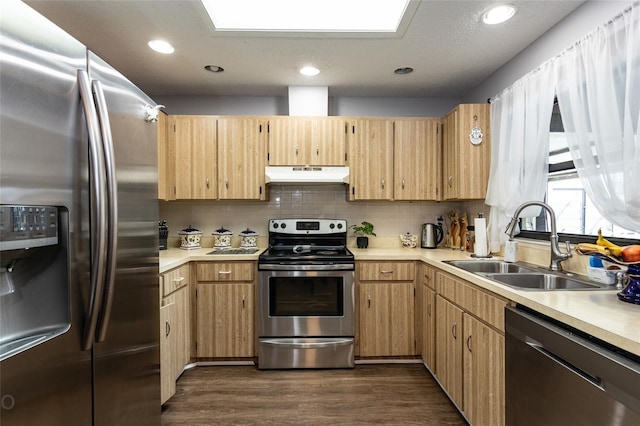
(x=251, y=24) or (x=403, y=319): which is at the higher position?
(x=251, y=24)

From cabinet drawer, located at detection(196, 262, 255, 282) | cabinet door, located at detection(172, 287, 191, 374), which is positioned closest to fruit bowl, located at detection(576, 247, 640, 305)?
cabinet drawer, located at detection(196, 262, 255, 282)

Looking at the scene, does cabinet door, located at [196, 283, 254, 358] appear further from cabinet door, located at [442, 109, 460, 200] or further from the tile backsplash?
cabinet door, located at [442, 109, 460, 200]

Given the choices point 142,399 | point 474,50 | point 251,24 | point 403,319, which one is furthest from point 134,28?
point 403,319

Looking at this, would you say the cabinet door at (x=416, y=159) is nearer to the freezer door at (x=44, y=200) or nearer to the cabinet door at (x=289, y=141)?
the cabinet door at (x=289, y=141)

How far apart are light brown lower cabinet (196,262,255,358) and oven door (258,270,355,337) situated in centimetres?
15

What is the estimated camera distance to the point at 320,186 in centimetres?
332

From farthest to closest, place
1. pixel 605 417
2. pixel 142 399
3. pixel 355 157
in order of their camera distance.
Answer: pixel 355 157 < pixel 142 399 < pixel 605 417

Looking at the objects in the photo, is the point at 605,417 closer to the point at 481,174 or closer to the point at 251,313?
the point at 481,174

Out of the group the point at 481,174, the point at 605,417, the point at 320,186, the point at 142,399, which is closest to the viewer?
the point at 605,417

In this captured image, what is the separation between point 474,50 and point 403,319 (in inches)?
82.6

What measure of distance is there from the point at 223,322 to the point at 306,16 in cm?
231

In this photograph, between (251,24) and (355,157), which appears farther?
(355,157)

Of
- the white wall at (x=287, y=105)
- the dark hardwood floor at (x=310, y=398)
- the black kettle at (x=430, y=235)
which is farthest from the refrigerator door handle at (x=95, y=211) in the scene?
the black kettle at (x=430, y=235)

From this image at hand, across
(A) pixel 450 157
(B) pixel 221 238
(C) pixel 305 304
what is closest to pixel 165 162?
(B) pixel 221 238
